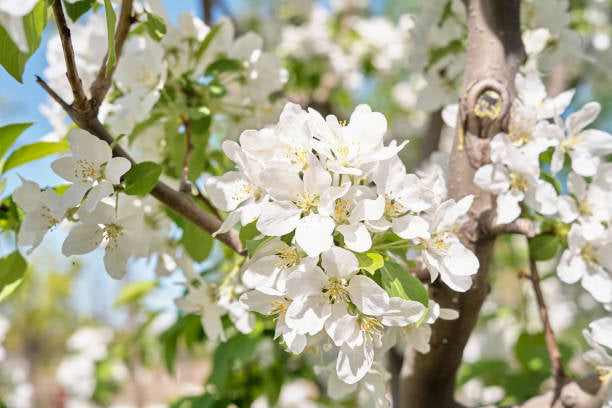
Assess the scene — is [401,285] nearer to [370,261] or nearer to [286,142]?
[370,261]

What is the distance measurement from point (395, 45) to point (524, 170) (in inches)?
119

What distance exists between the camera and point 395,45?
3711 mm

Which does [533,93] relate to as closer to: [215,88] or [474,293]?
[474,293]

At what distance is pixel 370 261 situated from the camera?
0.71 m

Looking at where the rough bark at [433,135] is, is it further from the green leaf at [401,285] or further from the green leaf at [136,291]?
the green leaf at [401,285]

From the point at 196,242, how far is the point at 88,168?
350 mm

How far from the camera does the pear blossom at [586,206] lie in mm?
949

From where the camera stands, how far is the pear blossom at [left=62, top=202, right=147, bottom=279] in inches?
32.7

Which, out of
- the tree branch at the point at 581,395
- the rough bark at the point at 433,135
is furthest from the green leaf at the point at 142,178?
the rough bark at the point at 433,135

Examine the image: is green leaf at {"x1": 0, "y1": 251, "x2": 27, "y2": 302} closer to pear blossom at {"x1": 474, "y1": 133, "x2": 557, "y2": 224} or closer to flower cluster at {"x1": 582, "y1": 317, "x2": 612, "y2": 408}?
pear blossom at {"x1": 474, "y1": 133, "x2": 557, "y2": 224}

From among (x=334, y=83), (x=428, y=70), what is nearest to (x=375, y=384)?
(x=428, y=70)

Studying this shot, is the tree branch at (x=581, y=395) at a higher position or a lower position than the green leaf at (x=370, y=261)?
lower

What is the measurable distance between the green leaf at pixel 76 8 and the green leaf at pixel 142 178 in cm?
31

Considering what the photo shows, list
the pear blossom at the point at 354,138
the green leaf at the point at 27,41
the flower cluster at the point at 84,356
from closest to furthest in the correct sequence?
the green leaf at the point at 27,41, the pear blossom at the point at 354,138, the flower cluster at the point at 84,356
